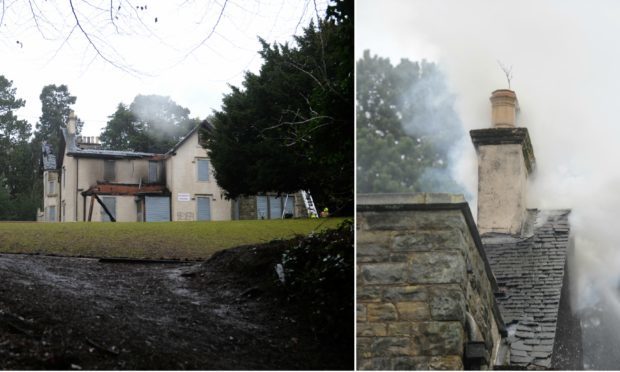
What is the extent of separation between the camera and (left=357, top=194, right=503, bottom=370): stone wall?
3660 mm

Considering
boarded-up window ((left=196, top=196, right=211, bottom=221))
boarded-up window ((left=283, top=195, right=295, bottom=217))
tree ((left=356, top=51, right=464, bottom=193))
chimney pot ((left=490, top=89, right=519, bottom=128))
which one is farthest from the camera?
boarded-up window ((left=283, top=195, right=295, bottom=217))

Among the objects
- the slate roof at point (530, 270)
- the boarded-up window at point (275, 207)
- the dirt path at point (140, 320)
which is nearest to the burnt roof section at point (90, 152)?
the dirt path at point (140, 320)

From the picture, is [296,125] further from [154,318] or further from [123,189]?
[154,318]

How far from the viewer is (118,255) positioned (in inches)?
174

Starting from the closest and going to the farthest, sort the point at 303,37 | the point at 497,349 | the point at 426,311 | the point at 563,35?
the point at 426,311
the point at 497,349
the point at 563,35
the point at 303,37

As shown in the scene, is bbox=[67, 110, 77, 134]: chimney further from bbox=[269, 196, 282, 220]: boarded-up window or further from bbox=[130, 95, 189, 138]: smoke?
bbox=[269, 196, 282, 220]: boarded-up window

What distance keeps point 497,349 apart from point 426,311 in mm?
548

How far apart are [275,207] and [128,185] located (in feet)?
2.56

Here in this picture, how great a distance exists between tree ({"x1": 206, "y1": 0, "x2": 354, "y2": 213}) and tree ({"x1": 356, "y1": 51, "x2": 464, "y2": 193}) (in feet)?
0.91

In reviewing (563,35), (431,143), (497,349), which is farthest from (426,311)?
(563,35)

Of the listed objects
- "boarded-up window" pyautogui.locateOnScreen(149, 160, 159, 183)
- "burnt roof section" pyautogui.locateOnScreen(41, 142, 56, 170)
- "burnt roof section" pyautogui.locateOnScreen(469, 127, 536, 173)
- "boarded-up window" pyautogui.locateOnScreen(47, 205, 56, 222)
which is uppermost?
"burnt roof section" pyautogui.locateOnScreen(469, 127, 536, 173)

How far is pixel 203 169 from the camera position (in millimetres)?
4570

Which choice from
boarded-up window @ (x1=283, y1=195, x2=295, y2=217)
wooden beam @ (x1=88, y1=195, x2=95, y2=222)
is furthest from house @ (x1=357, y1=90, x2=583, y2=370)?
wooden beam @ (x1=88, y1=195, x2=95, y2=222)

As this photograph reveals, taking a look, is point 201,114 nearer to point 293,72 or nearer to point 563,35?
point 293,72
